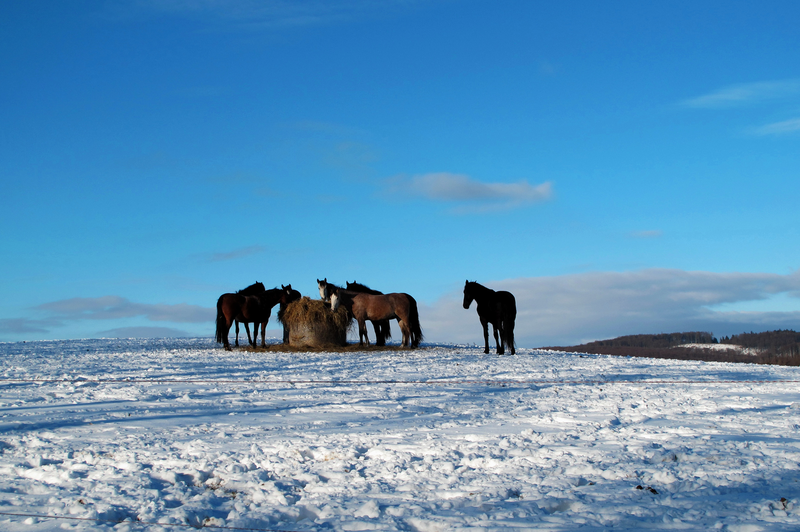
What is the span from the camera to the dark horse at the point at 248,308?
16266mm

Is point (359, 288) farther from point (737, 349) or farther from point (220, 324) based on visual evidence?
point (737, 349)

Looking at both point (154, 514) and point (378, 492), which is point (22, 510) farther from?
point (378, 492)

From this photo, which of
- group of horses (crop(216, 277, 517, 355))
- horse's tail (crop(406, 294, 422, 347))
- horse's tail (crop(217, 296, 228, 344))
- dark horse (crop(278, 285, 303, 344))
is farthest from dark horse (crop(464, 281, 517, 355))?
horse's tail (crop(217, 296, 228, 344))

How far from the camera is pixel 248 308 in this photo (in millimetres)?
16391

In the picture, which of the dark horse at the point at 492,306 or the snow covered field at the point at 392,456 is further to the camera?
the dark horse at the point at 492,306

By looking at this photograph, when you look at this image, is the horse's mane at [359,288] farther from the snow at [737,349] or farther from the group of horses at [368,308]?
the snow at [737,349]

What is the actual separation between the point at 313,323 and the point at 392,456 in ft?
39.8

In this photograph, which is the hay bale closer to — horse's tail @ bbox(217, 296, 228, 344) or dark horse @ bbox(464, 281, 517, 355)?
horse's tail @ bbox(217, 296, 228, 344)

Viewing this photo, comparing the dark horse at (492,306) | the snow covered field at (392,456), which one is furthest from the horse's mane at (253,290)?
the snow covered field at (392,456)

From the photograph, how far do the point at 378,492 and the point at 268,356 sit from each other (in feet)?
34.0

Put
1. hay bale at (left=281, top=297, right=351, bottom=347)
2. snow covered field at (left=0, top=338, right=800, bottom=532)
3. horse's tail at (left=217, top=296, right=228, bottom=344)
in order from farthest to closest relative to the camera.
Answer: horse's tail at (left=217, top=296, right=228, bottom=344) → hay bale at (left=281, top=297, right=351, bottom=347) → snow covered field at (left=0, top=338, right=800, bottom=532)

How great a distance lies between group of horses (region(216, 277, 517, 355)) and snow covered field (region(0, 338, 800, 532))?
7.32 m

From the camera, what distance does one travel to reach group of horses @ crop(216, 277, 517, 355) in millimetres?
15945

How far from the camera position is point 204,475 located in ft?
13.8
